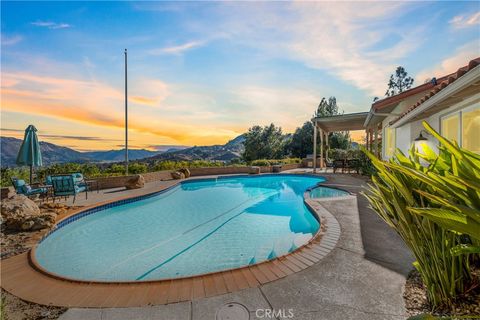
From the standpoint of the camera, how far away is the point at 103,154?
49375 millimetres

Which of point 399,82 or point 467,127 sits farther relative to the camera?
point 399,82

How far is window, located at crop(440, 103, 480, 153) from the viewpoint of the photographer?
4.09m

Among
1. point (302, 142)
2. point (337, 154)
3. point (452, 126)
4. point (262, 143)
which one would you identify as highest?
point (302, 142)

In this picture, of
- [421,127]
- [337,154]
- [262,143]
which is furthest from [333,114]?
[421,127]

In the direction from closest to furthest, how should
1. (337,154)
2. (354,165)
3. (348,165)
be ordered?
(354,165) < (348,165) < (337,154)

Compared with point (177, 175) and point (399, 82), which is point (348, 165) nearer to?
point (177, 175)

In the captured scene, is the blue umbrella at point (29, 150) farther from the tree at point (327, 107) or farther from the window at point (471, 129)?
the tree at point (327, 107)

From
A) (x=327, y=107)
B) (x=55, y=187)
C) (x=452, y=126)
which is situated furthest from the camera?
(x=327, y=107)

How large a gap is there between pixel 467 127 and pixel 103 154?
5720cm

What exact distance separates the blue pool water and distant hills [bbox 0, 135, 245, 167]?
21.3ft

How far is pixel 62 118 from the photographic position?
10.9 m

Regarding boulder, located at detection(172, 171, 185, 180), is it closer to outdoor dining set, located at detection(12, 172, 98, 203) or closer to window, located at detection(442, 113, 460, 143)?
outdoor dining set, located at detection(12, 172, 98, 203)

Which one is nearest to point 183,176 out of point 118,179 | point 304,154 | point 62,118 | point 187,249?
point 118,179

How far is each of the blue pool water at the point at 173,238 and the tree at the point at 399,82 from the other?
127 feet
